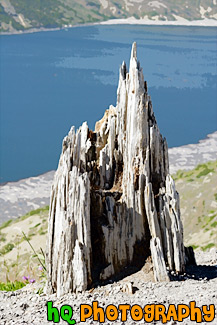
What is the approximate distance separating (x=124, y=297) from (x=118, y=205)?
1.83 m

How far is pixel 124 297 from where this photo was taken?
8297 millimetres

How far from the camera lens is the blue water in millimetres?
50894

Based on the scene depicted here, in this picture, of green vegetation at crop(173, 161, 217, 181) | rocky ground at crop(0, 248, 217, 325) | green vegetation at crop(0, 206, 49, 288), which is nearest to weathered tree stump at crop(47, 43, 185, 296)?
rocky ground at crop(0, 248, 217, 325)

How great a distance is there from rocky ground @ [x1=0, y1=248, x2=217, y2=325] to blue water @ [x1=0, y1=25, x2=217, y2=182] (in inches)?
1340

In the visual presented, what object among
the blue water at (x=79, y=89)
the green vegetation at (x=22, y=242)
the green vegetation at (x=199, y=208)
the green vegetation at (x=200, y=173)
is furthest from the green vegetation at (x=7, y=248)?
the blue water at (x=79, y=89)

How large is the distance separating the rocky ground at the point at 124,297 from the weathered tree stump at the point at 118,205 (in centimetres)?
25

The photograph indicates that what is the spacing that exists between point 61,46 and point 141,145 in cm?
9867

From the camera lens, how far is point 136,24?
15600cm

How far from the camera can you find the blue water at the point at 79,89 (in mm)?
50894

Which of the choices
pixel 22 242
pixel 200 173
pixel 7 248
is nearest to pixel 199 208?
pixel 200 173

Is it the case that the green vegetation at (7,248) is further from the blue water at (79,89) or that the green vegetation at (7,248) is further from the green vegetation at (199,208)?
the blue water at (79,89)

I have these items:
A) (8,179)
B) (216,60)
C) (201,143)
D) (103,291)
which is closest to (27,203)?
(8,179)

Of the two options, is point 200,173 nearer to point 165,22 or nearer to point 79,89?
point 79,89

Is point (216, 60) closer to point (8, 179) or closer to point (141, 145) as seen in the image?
point (8, 179)
